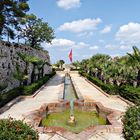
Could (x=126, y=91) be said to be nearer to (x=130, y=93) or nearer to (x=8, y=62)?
(x=130, y=93)

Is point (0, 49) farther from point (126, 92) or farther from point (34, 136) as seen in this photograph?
point (34, 136)

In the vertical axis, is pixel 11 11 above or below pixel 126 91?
above

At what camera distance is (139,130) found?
8727 mm

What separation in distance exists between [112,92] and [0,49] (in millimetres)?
10768

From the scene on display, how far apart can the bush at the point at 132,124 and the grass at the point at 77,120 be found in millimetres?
3174

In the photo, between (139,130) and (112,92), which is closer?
(139,130)

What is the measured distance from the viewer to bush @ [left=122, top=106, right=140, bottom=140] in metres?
8.73

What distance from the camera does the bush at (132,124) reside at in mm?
8730

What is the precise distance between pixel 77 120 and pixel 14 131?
24.5ft

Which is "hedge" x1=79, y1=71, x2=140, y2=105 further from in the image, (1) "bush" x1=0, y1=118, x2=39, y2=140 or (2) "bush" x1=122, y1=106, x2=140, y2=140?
(1) "bush" x1=0, y1=118, x2=39, y2=140

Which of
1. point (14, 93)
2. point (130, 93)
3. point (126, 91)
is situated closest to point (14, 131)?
point (14, 93)

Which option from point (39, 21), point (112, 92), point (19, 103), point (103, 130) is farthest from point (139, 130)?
point (39, 21)

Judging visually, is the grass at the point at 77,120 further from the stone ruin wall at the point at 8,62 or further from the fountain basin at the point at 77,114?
the stone ruin wall at the point at 8,62

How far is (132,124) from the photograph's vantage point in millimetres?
9398
